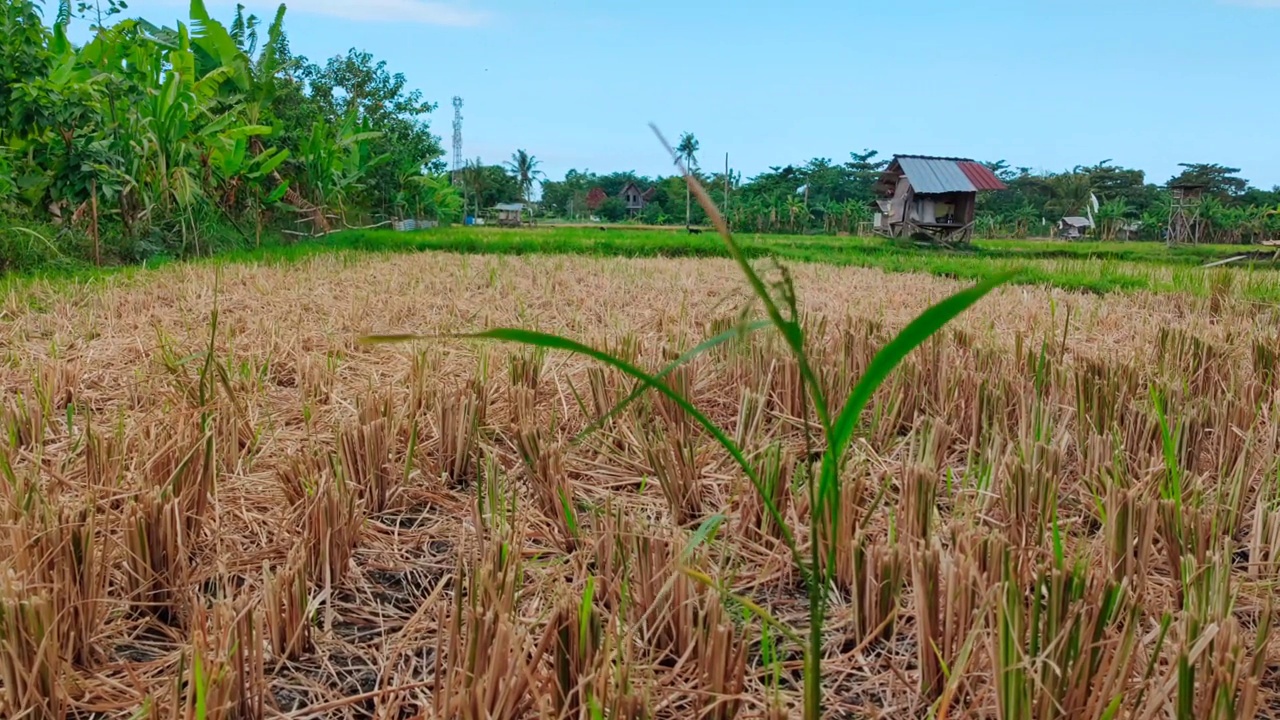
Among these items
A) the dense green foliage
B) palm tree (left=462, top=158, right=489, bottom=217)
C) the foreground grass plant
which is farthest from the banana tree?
palm tree (left=462, top=158, right=489, bottom=217)

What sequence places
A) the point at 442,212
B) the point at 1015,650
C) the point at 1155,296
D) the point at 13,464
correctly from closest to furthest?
the point at 1015,650 < the point at 13,464 < the point at 1155,296 < the point at 442,212

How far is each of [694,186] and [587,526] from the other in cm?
72

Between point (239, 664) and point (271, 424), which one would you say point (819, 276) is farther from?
point (239, 664)

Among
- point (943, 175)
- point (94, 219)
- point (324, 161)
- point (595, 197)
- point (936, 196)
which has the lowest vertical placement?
point (94, 219)

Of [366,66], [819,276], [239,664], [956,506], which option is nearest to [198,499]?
[239,664]

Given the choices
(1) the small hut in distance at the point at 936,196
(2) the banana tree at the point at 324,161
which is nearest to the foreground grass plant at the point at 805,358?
(2) the banana tree at the point at 324,161

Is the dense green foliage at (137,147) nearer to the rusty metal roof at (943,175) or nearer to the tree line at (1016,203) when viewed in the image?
the rusty metal roof at (943,175)

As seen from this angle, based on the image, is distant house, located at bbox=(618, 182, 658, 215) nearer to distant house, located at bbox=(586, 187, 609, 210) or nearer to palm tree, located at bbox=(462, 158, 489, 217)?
distant house, located at bbox=(586, 187, 609, 210)

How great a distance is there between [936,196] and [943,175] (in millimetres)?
410

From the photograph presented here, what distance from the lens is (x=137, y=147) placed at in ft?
17.8

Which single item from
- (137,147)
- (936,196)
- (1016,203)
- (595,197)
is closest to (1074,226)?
(1016,203)

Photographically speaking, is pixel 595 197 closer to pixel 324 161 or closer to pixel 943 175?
pixel 943 175

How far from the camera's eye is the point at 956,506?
1.02 m

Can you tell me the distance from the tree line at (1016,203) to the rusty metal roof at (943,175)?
10.3 metres
